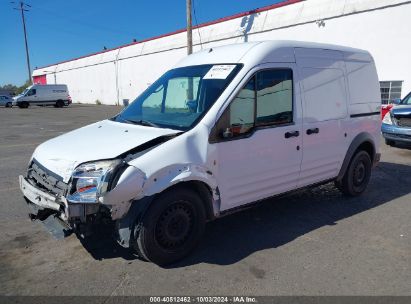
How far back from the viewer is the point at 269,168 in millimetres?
4285

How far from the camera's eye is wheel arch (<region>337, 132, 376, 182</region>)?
5453 millimetres

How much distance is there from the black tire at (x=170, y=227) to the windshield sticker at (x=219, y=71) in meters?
1.32

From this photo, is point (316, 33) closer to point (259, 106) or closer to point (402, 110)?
point (402, 110)

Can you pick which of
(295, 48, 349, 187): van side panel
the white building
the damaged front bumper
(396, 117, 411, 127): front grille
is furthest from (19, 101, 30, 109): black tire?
(295, 48, 349, 187): van side panel

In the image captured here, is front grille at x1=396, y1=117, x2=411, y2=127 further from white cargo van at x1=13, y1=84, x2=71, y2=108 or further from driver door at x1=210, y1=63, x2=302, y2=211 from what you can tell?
white cargo van at x1=13, y1=84, x2=71, y2=108

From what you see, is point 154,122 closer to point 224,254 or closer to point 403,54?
point 224,254

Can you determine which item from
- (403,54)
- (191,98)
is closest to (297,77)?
(191,98)

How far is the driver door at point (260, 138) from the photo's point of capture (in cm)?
387

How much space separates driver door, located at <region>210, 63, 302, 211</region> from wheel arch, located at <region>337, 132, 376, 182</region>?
3.87ft

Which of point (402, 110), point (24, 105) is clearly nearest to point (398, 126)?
point (402, 110)

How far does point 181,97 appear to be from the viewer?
4.36 metres

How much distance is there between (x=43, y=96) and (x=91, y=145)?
124ft

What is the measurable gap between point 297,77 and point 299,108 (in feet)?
1.26

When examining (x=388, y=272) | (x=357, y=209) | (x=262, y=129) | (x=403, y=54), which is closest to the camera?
(x=388, y=272)
